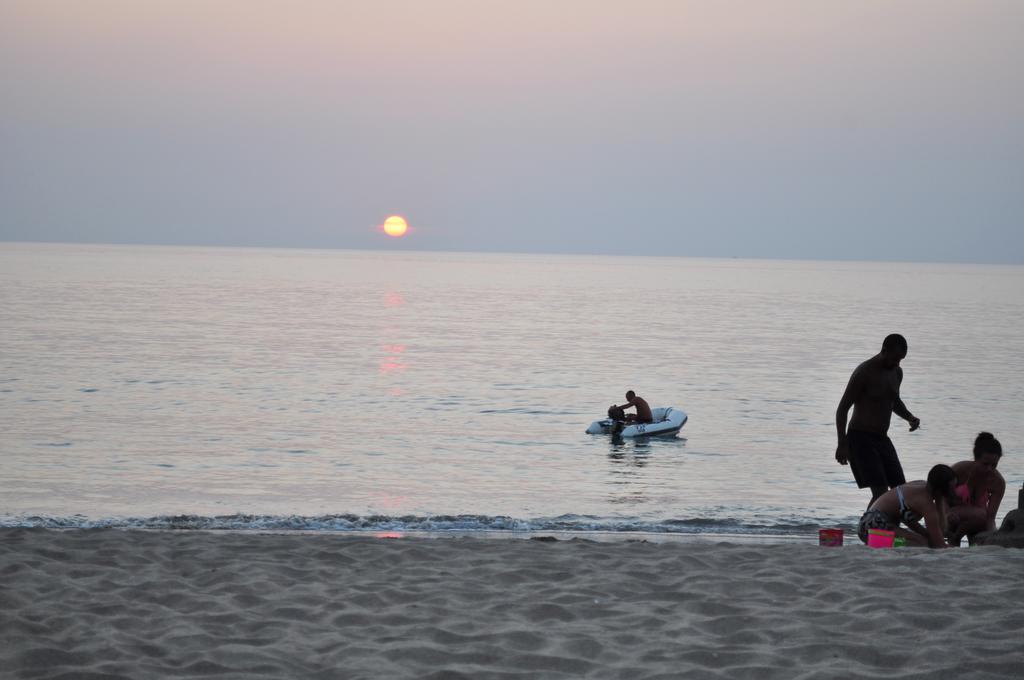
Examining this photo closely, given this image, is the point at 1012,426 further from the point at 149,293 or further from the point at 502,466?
the point at 149,293

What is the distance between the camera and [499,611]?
580 centimetres

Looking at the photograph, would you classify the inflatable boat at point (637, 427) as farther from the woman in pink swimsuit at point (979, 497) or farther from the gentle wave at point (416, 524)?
the woman in pink swimsuit at point (979, 497)

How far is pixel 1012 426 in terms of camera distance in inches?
872

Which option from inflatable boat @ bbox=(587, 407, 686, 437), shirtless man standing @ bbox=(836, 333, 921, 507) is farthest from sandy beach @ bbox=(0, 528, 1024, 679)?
inflatable boat @ bbox=(587, 407, 686, 437)

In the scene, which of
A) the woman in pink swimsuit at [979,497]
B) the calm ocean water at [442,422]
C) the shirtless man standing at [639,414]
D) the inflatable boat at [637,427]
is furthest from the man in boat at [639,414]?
the woman in pink swimsuit at [979,497]

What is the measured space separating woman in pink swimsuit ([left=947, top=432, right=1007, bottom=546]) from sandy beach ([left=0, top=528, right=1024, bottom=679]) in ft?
4.03

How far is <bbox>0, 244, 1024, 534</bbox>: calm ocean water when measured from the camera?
494 inches

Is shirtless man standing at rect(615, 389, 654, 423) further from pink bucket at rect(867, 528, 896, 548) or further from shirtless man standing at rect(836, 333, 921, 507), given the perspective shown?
pink bucket at rect(867, 528, 896, 548)

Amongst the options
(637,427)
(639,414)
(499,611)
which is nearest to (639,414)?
(639,414)

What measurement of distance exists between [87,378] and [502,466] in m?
15.2

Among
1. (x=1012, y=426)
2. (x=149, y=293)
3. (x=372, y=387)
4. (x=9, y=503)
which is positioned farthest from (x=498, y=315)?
(x=9, y=503)

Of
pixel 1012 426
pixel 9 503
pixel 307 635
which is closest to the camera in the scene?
pixel 307 635

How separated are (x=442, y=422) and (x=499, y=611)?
15576mm

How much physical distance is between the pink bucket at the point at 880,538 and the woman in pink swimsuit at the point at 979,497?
0.83 metres
